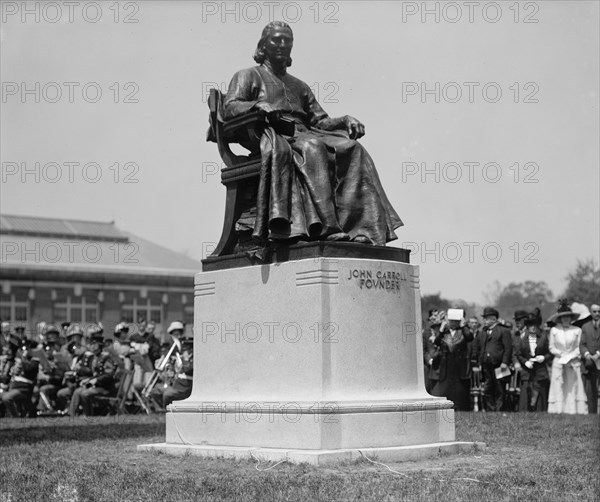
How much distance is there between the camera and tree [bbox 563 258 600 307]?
4528 centimetres

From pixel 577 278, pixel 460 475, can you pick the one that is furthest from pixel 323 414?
pixel 577 278

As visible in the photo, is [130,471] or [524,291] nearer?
[130,471]

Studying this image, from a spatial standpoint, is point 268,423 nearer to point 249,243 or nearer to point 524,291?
point 249,243

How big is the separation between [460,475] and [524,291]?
6177 centimetres

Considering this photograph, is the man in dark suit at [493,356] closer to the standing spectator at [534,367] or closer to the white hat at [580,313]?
the standing spectator at [534,367]

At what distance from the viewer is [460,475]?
8.12 meters

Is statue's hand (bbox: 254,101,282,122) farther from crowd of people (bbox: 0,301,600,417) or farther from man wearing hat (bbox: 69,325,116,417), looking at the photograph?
man wearing hat (bbox: 69,325,116,417)

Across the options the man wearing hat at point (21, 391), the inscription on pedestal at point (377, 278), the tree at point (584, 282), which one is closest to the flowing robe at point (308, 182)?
the inscription on pedestal at point (377, 278)

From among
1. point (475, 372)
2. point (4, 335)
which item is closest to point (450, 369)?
point (475, 372)

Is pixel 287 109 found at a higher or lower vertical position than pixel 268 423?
higher

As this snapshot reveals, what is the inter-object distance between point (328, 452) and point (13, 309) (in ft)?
152

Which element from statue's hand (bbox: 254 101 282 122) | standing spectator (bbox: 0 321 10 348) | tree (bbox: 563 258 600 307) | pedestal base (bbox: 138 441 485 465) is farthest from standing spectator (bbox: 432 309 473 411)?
tree (bbox: 563 258 600 307)

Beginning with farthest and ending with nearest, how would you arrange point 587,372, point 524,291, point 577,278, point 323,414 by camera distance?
point 524,291, point 577,278, point 587,372, point 323,414

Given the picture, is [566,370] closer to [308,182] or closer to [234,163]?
[234,163]
